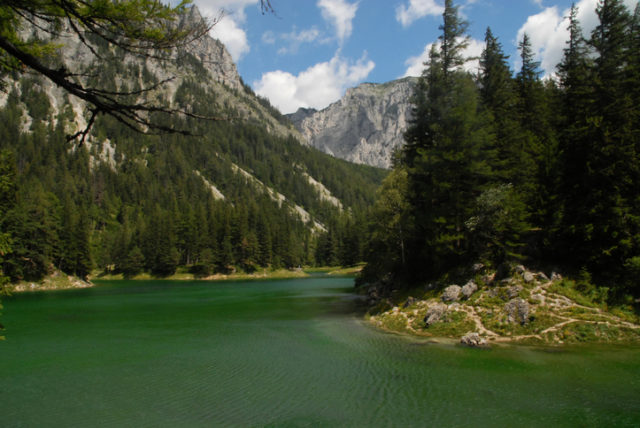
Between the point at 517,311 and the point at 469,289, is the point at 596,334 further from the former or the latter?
the point at 469,289

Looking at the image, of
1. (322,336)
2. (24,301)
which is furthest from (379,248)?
(24,301)

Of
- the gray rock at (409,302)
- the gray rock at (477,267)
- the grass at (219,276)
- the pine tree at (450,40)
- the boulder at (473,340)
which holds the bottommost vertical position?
the grass at (219,276)

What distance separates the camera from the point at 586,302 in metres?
21.6

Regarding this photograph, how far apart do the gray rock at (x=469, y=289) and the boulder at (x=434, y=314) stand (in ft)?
5.33

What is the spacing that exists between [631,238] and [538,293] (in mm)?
5921

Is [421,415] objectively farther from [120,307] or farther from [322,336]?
[120,307]

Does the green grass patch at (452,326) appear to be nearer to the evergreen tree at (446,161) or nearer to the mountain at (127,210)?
the evergreen tree at (446,161)

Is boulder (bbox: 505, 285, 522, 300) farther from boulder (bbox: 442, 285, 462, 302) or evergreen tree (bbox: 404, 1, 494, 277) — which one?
evergreen tree (bbox: 404, 1, 494, 277)

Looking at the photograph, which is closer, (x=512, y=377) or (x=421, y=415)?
(x=421, y=415)

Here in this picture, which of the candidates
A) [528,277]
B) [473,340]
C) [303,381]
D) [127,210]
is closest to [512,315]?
[528,277]

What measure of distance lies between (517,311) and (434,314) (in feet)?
16.2

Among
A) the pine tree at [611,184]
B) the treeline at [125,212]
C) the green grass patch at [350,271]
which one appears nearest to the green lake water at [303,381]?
the pine tree at [611,184]

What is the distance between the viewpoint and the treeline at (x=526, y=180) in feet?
73.7

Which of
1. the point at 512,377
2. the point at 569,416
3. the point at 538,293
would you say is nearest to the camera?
the point at 569,416
